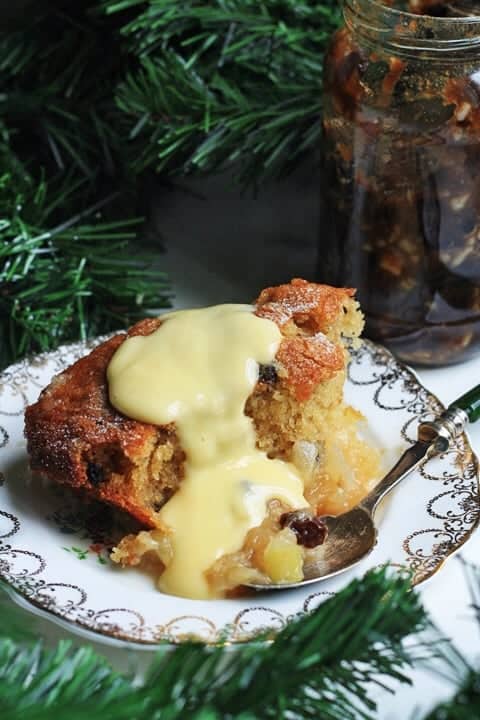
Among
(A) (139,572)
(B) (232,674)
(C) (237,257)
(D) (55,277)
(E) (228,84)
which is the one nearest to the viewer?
(B) (232,674)

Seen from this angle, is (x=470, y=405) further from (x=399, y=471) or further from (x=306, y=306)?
(x=306, y=306)

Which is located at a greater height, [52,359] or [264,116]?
[264,116]

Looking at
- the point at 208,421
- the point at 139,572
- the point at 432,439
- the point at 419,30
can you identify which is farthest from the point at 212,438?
the point at 419,30

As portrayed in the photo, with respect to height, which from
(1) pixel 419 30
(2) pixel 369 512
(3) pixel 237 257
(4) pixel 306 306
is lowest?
(3) pixel 237 257

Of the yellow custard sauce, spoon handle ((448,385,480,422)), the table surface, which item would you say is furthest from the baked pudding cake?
the table surface

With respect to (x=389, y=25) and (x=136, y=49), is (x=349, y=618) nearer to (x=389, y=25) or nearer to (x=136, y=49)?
(x=389, y=25)

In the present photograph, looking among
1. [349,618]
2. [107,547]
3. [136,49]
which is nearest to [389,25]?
[136,49]

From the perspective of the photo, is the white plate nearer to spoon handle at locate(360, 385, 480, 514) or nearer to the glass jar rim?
spoon handle at locate(360, 385, 480, 514)
